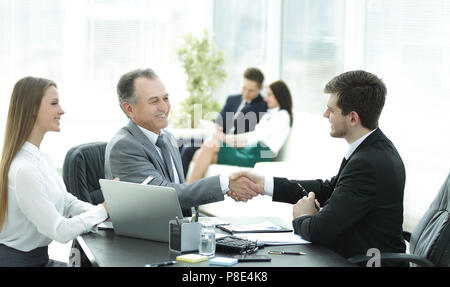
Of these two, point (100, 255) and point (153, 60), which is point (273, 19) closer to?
point (153, 60)

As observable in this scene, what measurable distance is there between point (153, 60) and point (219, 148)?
197 centimetres

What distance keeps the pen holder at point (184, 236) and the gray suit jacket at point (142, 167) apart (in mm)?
482

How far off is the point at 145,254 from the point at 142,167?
708mm

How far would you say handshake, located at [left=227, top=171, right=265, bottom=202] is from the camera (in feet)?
10.2

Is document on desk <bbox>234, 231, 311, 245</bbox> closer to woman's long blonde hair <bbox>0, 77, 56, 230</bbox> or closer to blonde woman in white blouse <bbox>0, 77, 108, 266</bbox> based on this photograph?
blonde woman in white blouse <bbox>0, 77, 108, 266</bbox>

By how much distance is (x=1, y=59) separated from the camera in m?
7.12

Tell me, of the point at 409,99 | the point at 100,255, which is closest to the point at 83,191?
the point at 100,255

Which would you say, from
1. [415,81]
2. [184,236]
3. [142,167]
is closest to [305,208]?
[184,236]

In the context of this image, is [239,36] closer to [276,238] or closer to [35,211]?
[276,238]

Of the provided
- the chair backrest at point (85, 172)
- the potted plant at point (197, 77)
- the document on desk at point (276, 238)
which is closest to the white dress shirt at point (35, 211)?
the chair backrest at point (85, 172)

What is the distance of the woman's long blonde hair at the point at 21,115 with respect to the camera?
2602 mm

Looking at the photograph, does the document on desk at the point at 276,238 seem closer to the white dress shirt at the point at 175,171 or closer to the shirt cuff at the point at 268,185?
the white dress shirt at the point at 175,171

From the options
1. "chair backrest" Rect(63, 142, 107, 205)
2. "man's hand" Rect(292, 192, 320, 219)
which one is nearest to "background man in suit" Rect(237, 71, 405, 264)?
"man's hand" Rect(292, 192, 320, 219)

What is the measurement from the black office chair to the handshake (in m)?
0.75
